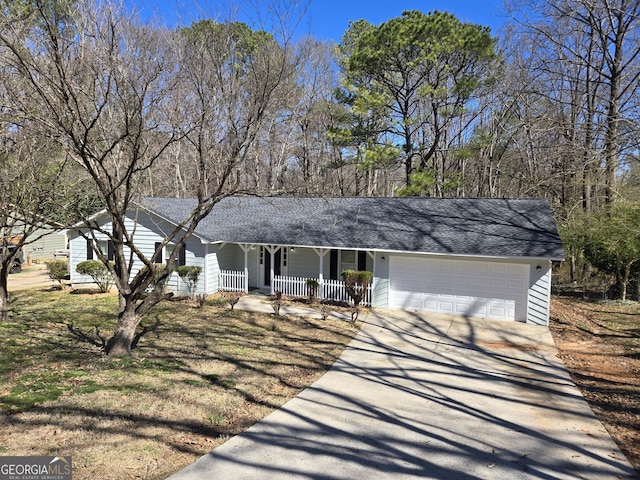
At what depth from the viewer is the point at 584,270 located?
1906cm

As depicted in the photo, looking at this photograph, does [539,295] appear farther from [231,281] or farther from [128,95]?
[128,95]

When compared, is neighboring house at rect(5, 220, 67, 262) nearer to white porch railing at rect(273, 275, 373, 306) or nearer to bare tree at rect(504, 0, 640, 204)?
white porch railing at rect(273, 275, 373, 306)

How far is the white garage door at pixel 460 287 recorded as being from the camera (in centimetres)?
1220

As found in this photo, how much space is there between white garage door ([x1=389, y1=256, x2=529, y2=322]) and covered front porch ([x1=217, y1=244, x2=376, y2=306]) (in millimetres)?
1056

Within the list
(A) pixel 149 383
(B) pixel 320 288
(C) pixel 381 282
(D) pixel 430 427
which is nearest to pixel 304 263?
(B) pixel 320 288

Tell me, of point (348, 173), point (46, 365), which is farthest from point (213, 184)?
point (348, 173)

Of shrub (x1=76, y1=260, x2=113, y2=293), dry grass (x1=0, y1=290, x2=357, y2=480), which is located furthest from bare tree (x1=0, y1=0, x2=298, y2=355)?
shrub (x1=76, y1=260, x2=113, y2=293)

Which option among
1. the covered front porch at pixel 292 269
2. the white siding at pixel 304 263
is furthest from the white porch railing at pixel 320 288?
the white siding at pixel 304 263

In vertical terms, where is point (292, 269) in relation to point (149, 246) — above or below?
below

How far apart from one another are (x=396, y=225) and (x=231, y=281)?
22.0 ft

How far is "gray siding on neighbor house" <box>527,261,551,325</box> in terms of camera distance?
11719 millimetres

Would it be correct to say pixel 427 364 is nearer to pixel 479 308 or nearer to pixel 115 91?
pixel 479 308

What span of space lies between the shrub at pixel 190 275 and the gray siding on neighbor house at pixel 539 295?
36.8 ft

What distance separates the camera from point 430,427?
5.78 metres
